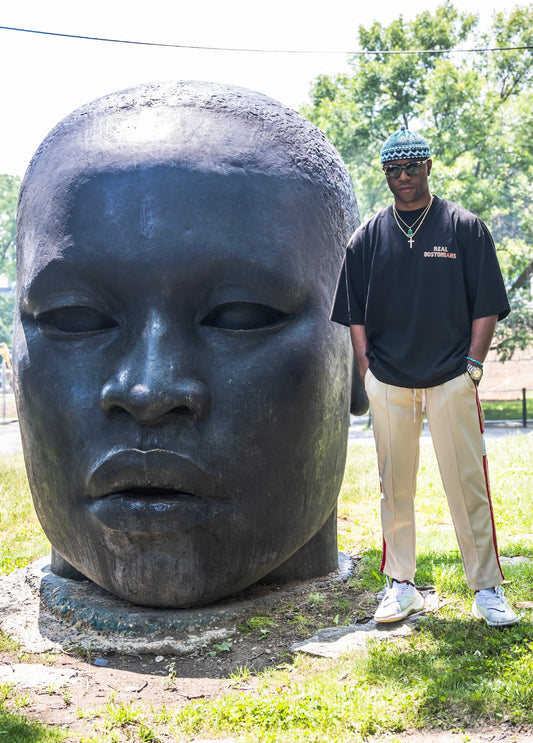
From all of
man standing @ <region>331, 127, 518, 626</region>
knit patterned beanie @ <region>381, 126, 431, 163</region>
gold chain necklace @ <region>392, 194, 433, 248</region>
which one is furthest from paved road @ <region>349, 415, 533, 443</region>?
knit patterned beanie @ <region>381, 126, 431, 163</region>

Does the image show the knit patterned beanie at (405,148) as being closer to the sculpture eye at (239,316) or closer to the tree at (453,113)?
the sculpture eye at (239,316)

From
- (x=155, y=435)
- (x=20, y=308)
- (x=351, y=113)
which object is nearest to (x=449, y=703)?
(x=155, y=435)

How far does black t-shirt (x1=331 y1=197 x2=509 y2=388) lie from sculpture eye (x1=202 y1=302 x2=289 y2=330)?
1.75 feet

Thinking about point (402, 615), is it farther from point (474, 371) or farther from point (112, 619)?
point (112, 619)

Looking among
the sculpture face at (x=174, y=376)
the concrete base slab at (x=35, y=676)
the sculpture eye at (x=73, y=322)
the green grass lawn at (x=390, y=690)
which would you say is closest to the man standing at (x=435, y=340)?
the green grass lawn at (x=390, y=690)

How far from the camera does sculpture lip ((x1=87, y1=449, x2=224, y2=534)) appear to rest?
3.71 meters

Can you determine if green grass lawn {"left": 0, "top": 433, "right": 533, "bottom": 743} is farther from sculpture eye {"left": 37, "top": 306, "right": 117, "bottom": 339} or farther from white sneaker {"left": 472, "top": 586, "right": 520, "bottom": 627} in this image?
sculpture eye {"left": 37, "top": 306, "right": 117, "bottom": 339}

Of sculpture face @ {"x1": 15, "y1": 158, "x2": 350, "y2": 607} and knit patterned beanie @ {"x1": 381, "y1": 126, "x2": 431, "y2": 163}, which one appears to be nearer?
knit patterned beanie @ {"x1": 381, "y1": 126, "x2": 431, "y2": 163}

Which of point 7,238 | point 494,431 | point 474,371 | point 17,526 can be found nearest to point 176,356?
point 474,371

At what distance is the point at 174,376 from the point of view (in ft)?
12.2

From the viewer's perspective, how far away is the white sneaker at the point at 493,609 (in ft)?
11.7

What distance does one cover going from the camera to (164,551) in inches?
151

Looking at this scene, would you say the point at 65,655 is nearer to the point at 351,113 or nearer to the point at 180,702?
the point at 180,702

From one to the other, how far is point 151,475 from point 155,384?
1.38 ft
